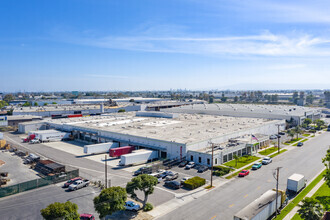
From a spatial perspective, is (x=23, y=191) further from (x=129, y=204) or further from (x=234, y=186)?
(x=234, y=186)

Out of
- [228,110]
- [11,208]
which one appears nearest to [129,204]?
[11,208]

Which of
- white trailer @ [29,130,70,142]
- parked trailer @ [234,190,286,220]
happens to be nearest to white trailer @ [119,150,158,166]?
parked trailer @ [234,190,286,220]

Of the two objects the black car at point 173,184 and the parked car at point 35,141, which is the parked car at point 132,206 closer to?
the black car at point 173,184

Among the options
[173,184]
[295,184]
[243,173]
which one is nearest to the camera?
[295,184]

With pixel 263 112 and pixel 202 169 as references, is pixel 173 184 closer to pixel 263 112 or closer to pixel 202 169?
pixel 202 169

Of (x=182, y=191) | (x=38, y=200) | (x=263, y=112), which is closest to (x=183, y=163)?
(x=182, y=191)

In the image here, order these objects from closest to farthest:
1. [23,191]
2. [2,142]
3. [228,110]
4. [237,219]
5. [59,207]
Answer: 1. [59,207]
2. [237,219]
3. [23,191]
4. [2,142]
5. [228,110]

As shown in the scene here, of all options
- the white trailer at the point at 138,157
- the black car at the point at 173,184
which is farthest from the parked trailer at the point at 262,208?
the white trailer at the point at 138,157
